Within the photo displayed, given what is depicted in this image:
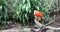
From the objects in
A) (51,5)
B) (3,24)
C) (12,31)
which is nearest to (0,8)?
(3,24)

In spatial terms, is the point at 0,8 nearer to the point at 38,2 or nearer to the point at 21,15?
the point at 21,15

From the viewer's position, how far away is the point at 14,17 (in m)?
4.59

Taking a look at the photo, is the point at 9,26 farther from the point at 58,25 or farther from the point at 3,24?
the point at 58,25

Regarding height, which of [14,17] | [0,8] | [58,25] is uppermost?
[0,8]

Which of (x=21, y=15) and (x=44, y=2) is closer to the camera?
(x=21, y=15)

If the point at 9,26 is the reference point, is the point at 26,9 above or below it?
above

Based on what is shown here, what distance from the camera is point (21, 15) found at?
452cm

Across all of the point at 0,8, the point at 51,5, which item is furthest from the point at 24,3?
the point at 51,5

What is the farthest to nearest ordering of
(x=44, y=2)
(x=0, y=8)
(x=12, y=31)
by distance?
(x=44, y=2)
(x=0, y=8)
(x=12, y=31)

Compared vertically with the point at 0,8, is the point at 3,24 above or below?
below

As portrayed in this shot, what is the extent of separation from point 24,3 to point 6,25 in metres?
0.77

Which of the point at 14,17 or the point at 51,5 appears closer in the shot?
the point at 14,17

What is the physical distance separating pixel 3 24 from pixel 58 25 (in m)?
1.51

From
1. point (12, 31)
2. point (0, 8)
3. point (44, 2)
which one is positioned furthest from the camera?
point (44, 2)
